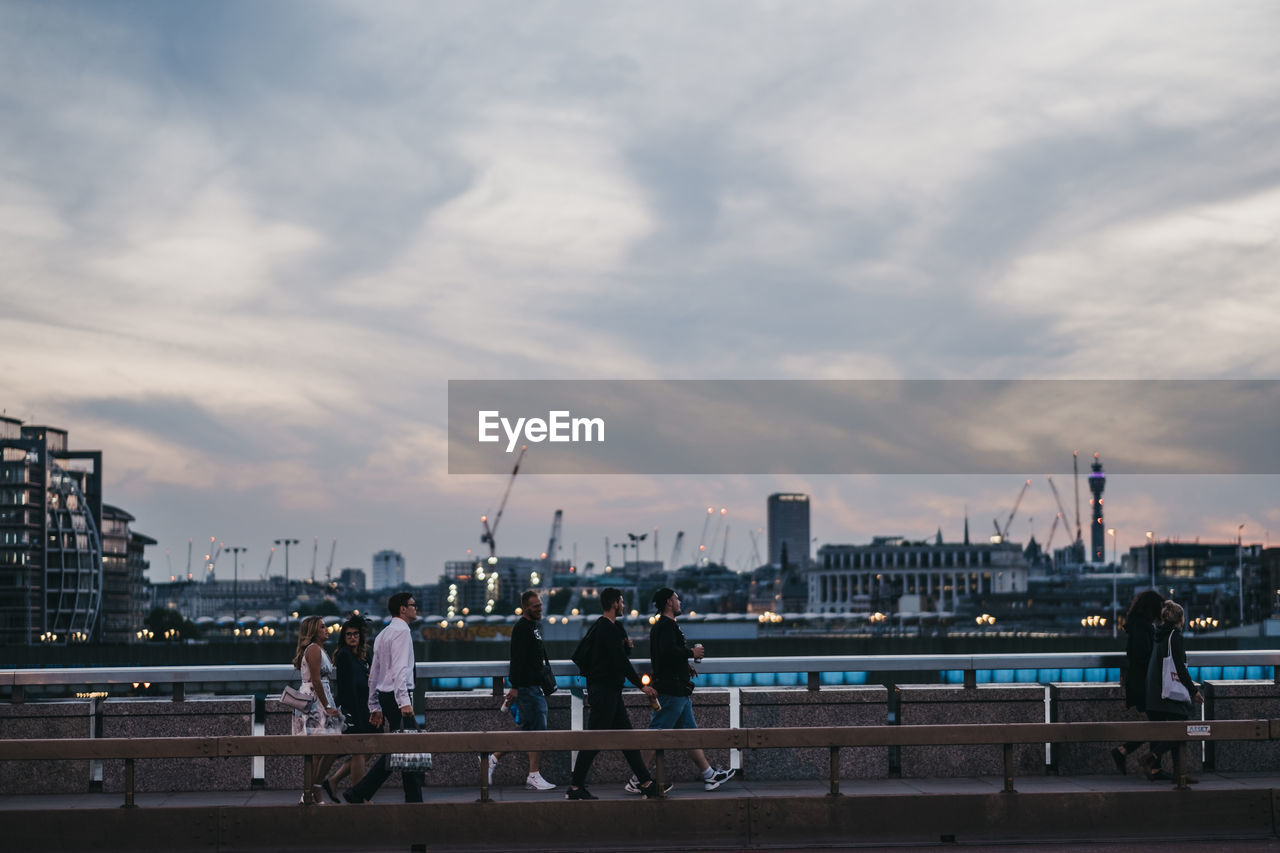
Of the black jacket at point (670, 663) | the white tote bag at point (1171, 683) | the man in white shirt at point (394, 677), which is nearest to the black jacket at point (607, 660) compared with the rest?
the black jacket at point (670, 663)

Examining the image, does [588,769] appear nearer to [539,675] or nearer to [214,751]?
[539,675]

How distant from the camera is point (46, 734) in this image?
60.4 ft

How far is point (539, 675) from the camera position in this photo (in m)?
17.7

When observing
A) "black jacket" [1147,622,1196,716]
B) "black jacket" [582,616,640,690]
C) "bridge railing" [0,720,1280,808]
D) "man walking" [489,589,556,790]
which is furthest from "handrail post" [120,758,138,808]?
"black jacket" [1147,622,1196,716]

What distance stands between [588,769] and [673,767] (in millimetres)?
1453

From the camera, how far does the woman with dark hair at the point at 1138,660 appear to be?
18594 mm

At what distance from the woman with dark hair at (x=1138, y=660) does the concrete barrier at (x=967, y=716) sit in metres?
1.05

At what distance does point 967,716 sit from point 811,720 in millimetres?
2097

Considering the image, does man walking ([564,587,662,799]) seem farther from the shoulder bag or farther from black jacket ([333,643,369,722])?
the shoulder bag

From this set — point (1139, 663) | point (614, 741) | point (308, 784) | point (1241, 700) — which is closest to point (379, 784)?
point (308, 784)

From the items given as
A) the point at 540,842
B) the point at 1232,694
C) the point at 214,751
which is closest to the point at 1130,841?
the point at 1232,694

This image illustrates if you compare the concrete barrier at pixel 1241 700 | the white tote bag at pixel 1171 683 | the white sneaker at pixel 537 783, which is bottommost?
the white sneaker at pixel 537 783

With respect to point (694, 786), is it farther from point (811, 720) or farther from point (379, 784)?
point (379, 784)

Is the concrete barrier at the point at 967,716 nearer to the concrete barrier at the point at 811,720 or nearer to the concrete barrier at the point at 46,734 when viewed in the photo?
the concrete barrier at the point at 811,720
